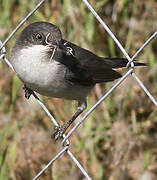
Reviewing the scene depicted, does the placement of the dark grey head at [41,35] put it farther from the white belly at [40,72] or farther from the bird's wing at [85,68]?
the bird's wing at [85,68]

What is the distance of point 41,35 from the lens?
2713 mm

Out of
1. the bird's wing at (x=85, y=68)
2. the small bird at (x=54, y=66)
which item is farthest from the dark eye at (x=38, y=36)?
the bird's wing at (x=85, y=68)

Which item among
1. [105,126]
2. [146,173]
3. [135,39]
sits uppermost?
[135,39]

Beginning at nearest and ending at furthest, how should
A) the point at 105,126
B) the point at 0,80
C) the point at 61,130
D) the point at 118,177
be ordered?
Result: the point at 61,130
the point at 118,177
the point at 105,126
the point at 0,80

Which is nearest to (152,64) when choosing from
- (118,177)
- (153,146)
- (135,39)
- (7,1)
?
(135,39)

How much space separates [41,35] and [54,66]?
19 cm

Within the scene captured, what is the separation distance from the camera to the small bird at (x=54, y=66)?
106 inches

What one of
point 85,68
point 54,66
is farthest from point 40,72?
point 85,68

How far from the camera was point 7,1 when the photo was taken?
4.27m

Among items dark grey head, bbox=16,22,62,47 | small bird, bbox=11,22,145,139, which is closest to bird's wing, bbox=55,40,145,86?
small bird, bbox=11,22,145,139

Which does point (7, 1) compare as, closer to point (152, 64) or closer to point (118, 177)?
point (152, 64)

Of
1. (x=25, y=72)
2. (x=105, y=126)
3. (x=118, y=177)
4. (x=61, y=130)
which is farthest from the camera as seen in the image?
(x=105, y=126)

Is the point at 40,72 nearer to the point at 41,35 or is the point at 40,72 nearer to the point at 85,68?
the point at 41,35

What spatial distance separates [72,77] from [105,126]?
2.81 feet
